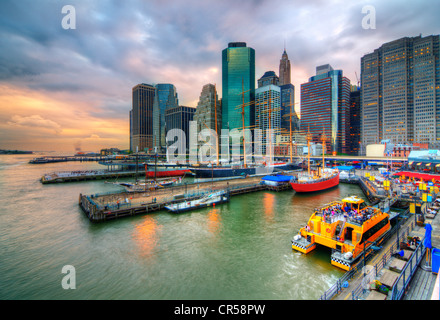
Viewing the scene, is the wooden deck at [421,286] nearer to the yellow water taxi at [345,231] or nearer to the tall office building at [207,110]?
the yellow water taxi at [345,231]

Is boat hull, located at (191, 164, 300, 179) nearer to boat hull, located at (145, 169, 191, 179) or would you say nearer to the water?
boat hull, located at (145, 169, 191, 179)

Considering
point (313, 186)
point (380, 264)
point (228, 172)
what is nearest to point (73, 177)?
point (228, 172)

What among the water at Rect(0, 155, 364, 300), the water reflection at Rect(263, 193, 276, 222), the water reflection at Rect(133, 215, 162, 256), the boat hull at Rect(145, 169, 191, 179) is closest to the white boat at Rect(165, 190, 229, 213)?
the water at Rect(0, 155, 364, 300)

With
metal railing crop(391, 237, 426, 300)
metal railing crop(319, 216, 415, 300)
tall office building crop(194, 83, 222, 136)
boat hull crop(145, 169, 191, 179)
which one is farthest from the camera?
tall office building crop(194, 83, 222, 136)

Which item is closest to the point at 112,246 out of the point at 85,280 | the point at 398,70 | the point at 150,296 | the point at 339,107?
the point at 85,280

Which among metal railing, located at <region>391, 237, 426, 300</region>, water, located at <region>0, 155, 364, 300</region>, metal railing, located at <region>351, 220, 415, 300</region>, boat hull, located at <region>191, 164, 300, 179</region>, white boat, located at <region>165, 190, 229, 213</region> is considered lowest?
water, located at <region>0, 155, 364, 300</region>

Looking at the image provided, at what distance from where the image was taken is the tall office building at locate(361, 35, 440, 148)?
13412 cm

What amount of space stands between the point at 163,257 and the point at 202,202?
1466cm

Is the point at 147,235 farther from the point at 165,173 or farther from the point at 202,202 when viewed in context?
the point at 165,173

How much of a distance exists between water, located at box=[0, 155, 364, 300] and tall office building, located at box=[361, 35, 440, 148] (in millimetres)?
171537

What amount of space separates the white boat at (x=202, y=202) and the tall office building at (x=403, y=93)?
6776 inches
